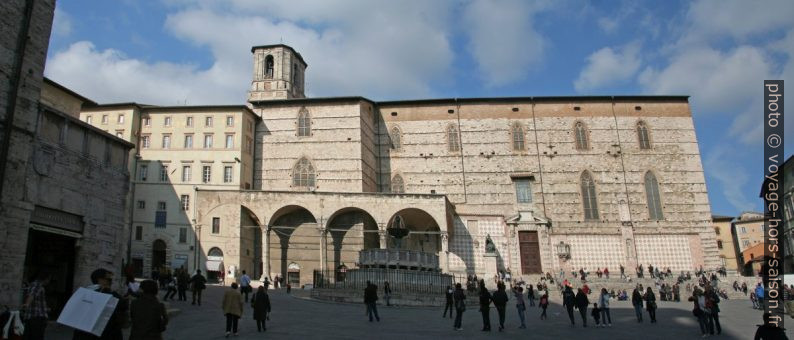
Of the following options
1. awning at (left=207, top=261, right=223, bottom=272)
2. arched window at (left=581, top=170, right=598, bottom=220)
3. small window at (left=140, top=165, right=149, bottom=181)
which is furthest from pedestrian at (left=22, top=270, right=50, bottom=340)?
arched window at (left=581, top=170, right=598, bottom=220)

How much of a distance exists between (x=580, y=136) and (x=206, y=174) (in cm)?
2717

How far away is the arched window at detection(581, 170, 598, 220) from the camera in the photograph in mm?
39031

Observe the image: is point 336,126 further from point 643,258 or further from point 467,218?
point 643,258

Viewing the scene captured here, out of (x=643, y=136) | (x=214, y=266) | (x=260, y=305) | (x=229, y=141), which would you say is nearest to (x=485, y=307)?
(x=260, y=305)

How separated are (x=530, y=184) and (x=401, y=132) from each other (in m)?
10.5

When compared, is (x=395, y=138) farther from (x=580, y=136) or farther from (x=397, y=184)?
(x=580, y=136)

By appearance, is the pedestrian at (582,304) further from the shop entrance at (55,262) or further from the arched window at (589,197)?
the arched window at (589,197)

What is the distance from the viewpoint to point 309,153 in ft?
127

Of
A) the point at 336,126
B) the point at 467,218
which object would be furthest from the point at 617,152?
the point at 336,126

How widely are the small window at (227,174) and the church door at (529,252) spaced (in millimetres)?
20095

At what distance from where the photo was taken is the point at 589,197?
39.5 meters

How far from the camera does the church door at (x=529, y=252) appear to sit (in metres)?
37.2

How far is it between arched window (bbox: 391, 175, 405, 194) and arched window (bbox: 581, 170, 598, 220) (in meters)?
13.3

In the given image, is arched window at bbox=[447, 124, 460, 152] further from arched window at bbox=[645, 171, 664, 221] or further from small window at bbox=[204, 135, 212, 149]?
small window at bbox=[204, 135, 212, 149]
